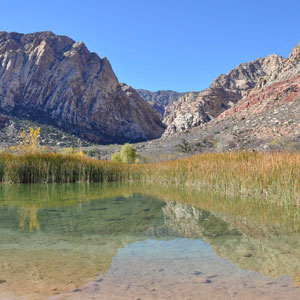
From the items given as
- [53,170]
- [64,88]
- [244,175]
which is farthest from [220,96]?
[244,175]

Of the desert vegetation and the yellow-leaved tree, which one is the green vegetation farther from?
the desert vegetation

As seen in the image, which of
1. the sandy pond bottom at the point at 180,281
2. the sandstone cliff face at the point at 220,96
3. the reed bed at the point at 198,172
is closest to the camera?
the sandy pond bottom at the point at 180,281

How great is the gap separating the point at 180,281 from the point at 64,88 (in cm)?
8570

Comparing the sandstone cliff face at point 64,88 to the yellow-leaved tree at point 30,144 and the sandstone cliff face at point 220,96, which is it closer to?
the sandstone cliff face at point 220,96

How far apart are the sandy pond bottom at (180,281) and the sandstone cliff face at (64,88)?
74.7 meters

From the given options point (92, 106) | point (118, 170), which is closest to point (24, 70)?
point (92, 106)

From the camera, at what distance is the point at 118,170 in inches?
725

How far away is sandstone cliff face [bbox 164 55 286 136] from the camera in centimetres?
8294

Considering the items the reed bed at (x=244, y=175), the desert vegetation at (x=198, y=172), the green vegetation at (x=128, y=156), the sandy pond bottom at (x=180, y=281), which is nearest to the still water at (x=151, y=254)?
the sandy pond bottom at (x=180, y=281)

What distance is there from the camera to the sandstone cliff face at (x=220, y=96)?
82.9m

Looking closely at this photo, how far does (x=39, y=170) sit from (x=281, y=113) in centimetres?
2819

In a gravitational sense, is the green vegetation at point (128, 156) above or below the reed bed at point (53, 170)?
above

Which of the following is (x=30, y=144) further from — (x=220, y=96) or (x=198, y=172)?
(x=220, y=96)

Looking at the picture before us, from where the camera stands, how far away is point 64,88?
83.6 m
